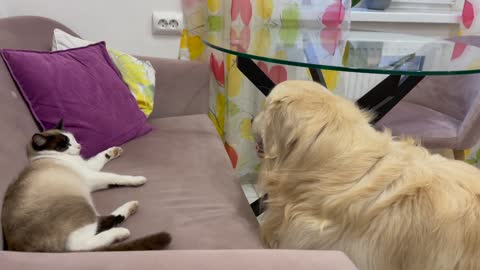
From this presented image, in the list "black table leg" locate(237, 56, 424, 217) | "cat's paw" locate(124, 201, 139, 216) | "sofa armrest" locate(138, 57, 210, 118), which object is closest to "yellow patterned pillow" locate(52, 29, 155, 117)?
"sofa armrest" locate(138, 57, 210, 118)

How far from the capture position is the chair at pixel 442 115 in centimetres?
191

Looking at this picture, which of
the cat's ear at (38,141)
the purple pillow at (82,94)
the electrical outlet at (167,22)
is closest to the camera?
the cat's ear at (38,141)

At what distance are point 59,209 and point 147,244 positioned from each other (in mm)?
254

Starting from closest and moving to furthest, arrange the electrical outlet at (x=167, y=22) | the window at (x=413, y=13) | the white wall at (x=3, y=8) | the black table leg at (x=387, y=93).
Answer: the black table leg at (x=387, y=93), the white wall at (x=3, y=8), the electrical outlet at (x=167, y=22), the window at (x=413, y=13)

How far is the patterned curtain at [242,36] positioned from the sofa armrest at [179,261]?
3.93 feet

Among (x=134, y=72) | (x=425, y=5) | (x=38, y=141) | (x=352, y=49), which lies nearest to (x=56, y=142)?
(x=38, y=141)

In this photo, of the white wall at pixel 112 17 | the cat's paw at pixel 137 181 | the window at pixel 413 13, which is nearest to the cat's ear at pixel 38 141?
the cat's paw at pixel 137 181

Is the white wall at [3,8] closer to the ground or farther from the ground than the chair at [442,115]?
farther from the ground

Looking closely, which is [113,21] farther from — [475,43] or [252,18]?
[475,43]

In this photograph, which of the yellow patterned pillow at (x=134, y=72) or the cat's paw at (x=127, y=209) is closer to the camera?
the cat's paw at (x=127, y=209)

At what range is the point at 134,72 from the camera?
1859 millimetres

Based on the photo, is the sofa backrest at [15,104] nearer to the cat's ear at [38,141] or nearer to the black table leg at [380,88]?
the cat's ear at [38,141]

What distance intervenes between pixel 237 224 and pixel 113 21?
139 centimetres

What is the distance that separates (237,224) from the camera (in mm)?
1208
